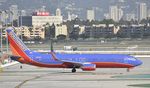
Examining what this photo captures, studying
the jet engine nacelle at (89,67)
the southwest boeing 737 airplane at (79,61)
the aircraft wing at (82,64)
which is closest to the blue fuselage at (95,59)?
the southwest boeing 737 airplane at (79,61)

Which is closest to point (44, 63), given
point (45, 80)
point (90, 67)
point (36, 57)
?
point (36, 57)

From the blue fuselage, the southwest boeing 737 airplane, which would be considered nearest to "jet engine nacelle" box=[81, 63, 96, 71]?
the southwest boeing 737 airplane

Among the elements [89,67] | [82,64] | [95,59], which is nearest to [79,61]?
[82,64]

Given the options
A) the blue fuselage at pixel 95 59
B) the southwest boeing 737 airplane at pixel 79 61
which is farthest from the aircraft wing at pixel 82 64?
the blue fuselage at pixel 95 59

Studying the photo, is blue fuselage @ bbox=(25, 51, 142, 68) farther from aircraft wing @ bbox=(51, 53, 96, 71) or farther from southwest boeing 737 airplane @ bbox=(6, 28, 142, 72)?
aircraft wing @ bbox=(51, 53, 96, 71)

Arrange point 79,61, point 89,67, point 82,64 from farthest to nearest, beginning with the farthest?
point 79,61, point 82,64, point 89,67

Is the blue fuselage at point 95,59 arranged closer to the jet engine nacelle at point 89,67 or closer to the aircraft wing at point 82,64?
the aircraft wing at point 82,64

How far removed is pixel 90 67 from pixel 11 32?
503 inches

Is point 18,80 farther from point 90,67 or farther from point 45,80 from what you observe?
point 90,67

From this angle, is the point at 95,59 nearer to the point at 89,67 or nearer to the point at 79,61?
the point at 89,67

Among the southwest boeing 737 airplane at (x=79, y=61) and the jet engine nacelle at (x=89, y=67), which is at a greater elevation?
the southwest boeing 737 airplane at (x=79, y=61)

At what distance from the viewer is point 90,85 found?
60938mm

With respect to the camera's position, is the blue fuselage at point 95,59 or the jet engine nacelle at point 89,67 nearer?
the jet engine nacelle at point 89,67

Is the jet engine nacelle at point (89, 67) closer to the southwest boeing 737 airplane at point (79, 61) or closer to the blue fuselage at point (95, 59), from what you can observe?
the southwest boeing 737 airplane at point (79, 61)
